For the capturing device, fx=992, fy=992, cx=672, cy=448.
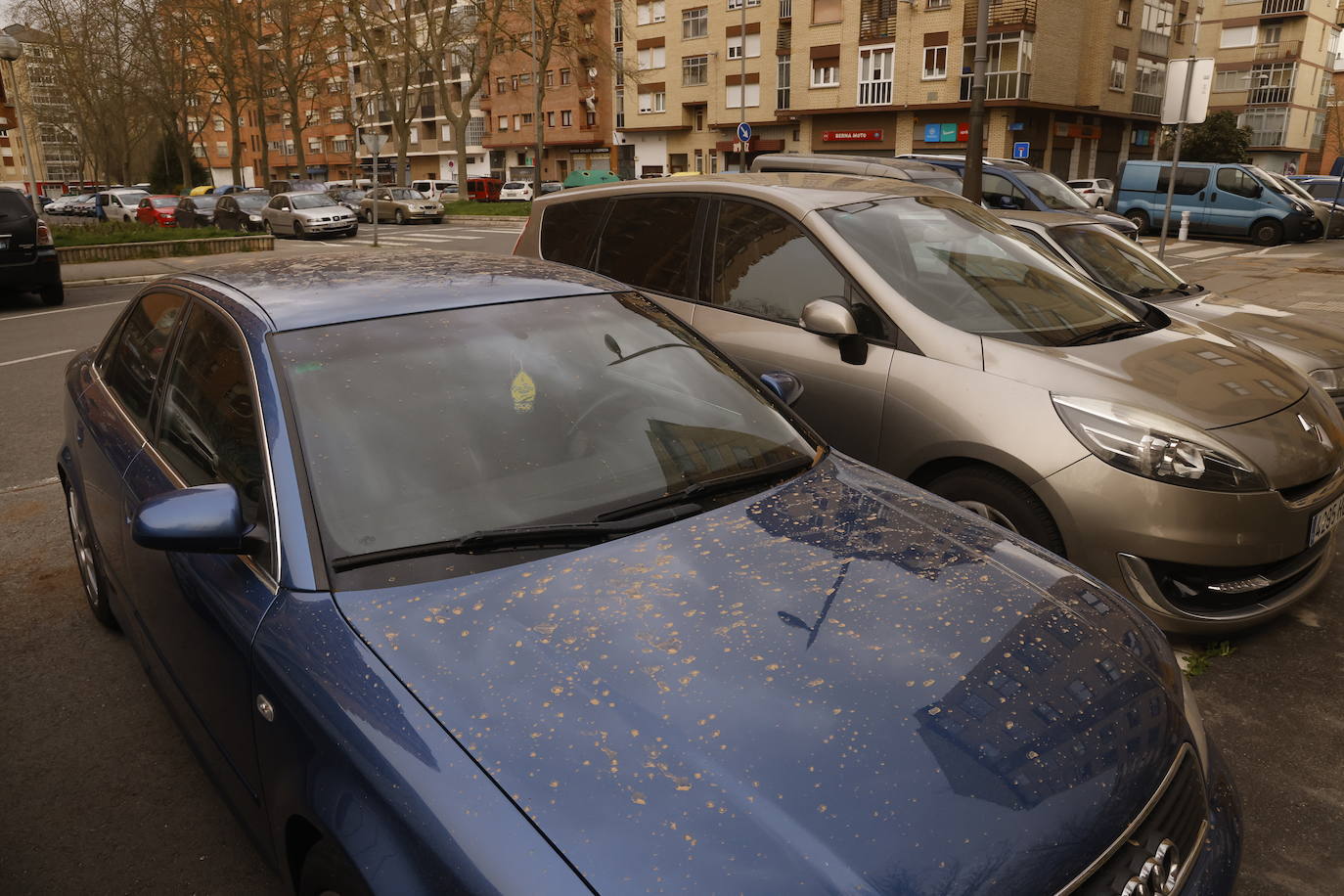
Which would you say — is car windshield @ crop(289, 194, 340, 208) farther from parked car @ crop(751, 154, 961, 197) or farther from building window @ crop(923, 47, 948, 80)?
building window @ crop(923, 47, 948, 80)

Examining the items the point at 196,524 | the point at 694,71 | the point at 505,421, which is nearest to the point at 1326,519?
the point at 505,421

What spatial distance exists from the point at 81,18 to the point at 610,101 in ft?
98.0

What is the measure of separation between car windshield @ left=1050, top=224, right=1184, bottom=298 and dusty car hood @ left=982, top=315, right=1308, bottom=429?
2853 millimetres

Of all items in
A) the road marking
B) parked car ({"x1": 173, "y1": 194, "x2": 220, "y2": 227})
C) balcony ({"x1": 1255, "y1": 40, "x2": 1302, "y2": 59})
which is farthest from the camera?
balcony ({"x1": 1255, "y1": 40, "x2": 1302, "y2": 59})

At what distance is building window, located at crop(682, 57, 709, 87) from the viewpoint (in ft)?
182

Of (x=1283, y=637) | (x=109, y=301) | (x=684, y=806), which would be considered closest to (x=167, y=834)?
(x=684, y=806)

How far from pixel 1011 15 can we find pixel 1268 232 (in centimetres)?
2009

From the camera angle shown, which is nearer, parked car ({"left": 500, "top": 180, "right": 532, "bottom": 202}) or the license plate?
the license plate

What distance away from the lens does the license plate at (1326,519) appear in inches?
141

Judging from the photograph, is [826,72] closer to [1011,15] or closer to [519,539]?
[1011,15]

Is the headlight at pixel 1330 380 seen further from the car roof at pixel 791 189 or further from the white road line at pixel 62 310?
the white road line at pixel 62 310

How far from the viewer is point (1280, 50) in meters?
57.8

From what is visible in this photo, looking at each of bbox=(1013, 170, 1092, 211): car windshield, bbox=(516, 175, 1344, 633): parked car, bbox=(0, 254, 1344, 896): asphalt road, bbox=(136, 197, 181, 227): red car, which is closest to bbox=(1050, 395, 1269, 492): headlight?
bbox=(516, 175, 1344, 633): parked car

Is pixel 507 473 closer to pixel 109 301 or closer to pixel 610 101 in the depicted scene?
pixel 109 301
